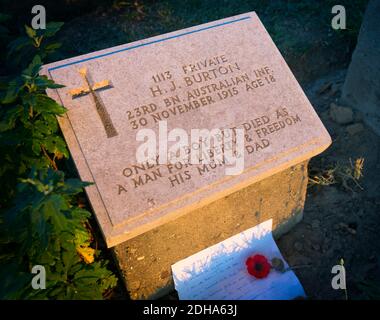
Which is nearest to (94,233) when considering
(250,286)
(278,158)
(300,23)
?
(250,286)

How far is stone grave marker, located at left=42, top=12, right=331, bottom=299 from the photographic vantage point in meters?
2.35

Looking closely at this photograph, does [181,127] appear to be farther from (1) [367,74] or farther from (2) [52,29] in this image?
(1) [367,74]

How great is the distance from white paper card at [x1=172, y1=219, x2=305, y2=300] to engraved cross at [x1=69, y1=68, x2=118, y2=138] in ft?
3.41

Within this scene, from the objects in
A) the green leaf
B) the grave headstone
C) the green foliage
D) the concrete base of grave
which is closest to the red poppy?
the concrete base of grave

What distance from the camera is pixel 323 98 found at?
4.33 metres

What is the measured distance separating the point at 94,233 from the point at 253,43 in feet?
5.71

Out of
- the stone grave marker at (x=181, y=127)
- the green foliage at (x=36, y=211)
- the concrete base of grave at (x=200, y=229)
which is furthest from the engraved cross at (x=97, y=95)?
the concrete base of grave at (x=200, y=229)

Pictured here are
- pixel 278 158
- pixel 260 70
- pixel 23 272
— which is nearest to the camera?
pixel 23 272

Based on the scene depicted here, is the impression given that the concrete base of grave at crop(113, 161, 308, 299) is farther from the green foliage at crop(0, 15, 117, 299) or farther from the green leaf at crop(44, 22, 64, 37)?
the green leaf at crop(44, 22, 64, 37)

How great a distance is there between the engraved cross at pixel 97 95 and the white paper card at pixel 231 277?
104cm

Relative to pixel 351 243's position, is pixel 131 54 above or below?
above

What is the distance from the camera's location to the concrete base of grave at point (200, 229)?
2.61m

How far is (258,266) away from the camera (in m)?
2.94
